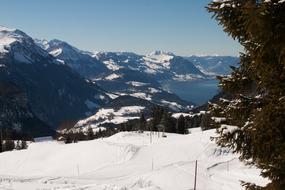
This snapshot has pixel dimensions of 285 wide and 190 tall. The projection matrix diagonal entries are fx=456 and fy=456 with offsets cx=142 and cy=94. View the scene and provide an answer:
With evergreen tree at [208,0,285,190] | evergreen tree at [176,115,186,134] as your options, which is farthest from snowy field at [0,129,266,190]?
evergreen tree at [176,115,186,134]

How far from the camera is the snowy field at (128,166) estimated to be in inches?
1262

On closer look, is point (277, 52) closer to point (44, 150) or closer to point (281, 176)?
point (281, 176)

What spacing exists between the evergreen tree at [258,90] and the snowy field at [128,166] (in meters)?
19.0

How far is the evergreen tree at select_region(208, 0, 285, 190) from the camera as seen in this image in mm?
7711

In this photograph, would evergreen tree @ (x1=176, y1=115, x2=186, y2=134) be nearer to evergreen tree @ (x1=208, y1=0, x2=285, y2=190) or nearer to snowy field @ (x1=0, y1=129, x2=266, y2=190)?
snowy field @ (x1=0, y1=129, x2=266, y2=190)

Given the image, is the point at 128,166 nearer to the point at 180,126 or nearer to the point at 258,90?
the point at 258,90

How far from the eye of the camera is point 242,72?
10211mm

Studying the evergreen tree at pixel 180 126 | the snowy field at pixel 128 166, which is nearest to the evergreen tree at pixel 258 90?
the snowy field at pixel 128 166

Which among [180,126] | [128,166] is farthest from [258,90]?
[180,126]

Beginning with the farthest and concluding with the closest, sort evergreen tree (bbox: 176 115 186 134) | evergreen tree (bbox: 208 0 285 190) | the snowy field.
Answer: evergreen tree (bbox: 176 115 186 134)
the snowy field
evergreen tree (bbox: 208 0 285 190)

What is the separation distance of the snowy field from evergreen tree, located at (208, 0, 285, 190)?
18964 mm

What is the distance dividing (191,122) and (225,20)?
16915 cm

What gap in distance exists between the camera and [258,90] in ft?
32.2

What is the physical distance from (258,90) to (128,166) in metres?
40.8
